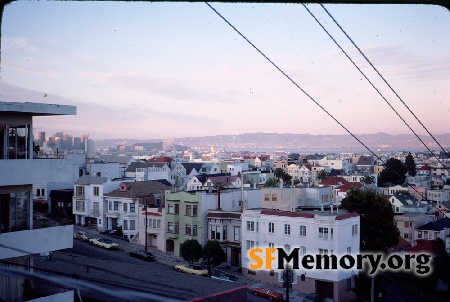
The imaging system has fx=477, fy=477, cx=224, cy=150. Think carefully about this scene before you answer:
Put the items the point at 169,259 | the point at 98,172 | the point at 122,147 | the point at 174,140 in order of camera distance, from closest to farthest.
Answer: the point at 169,259, the point at 98,172, the point at 122,147, the point at 174,140

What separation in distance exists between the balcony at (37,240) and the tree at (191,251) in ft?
24.0

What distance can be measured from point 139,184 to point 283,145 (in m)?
65.4

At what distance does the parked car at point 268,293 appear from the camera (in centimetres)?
842

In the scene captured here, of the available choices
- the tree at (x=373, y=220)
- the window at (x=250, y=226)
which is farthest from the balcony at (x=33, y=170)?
the tree at (x=373, y=220)

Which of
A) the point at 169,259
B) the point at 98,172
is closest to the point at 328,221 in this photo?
the point at 169,259

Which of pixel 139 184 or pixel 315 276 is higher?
pixel 139 184

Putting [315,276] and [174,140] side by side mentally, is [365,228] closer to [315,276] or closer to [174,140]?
[315,276]

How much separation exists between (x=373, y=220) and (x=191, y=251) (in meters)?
4.78

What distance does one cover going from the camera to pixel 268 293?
334 inches

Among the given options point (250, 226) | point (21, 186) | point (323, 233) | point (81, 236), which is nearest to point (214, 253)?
point (250, 226)

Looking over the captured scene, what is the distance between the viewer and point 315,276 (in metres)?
8.77

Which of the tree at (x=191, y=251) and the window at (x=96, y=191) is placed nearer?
the tree at (x=191, y=251)

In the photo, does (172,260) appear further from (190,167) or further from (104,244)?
(190,167)

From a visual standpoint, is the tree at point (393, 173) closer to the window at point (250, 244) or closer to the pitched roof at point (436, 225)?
the pitched roof at point (436, 225)
